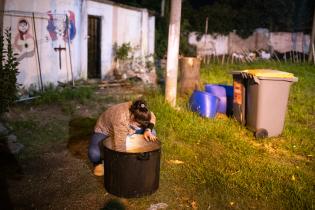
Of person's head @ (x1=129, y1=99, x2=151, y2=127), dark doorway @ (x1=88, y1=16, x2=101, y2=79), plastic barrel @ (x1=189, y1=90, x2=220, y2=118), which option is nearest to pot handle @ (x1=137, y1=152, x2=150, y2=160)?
person's head @ (x1=129, y1=99, x2=151, y2=127)

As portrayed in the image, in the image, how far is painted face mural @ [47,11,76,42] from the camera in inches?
409

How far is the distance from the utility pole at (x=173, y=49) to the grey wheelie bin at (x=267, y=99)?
167 centimetres

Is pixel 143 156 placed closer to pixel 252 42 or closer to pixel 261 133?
pixel 261 133

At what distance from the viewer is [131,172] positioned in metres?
4.14

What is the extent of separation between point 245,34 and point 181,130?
21.7 metres

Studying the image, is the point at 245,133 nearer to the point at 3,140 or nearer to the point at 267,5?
the point at 3,140

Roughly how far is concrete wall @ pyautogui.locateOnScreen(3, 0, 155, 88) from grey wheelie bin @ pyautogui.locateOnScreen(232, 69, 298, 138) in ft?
18.3

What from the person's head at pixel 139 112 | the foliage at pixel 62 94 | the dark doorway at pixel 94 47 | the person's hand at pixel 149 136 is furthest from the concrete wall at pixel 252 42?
the person's head at pixel 139 112

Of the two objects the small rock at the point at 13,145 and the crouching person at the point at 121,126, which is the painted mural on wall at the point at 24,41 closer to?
the small rock at the point at 13,145

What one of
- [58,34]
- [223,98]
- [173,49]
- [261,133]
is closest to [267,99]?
[261,133]

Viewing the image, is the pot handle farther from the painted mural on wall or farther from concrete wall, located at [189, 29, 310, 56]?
concrete wall, located at [189, 29, 310, 56]

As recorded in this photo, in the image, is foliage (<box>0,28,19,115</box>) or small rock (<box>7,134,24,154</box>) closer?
small rock (<box>7,134,24,154</box>)

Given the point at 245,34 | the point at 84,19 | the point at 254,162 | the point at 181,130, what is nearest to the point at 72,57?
the point at 84,19

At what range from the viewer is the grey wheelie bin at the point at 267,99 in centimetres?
659
